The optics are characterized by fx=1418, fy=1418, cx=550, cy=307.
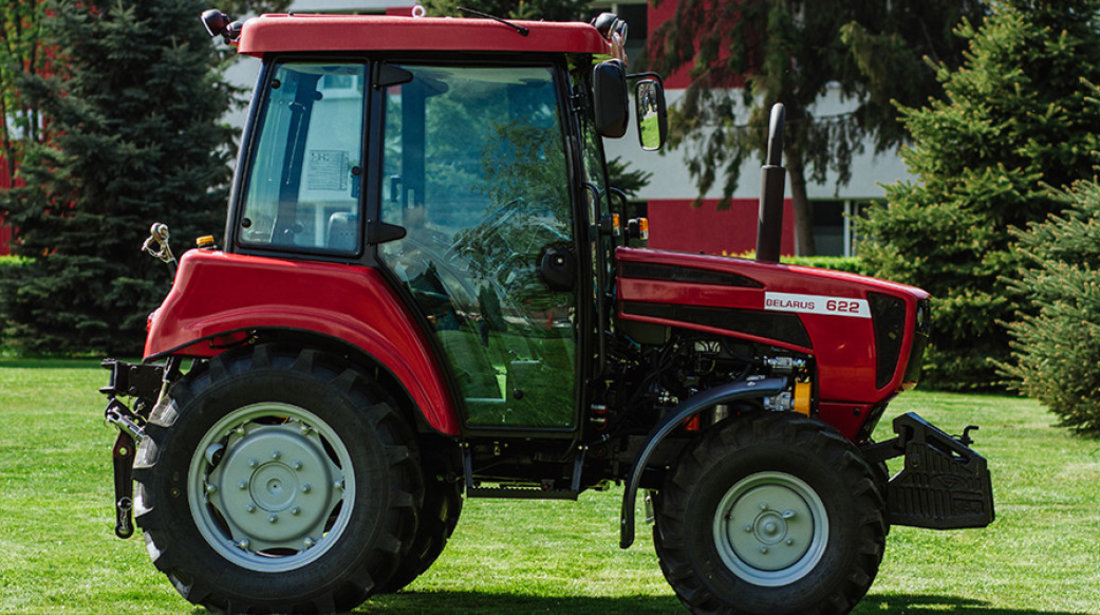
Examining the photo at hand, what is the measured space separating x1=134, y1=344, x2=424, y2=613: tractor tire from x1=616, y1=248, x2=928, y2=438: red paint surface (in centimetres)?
125

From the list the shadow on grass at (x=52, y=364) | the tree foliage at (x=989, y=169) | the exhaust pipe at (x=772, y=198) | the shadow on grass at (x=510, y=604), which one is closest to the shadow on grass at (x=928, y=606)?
the shadow on grass at (x=510, y=604)

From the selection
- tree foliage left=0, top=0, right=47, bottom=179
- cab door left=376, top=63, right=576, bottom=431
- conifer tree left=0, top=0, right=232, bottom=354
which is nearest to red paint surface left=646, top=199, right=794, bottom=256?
conifer tree left=0, top=0, right=232, bottom=354

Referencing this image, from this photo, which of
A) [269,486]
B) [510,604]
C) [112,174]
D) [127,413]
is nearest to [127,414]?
[127,413]

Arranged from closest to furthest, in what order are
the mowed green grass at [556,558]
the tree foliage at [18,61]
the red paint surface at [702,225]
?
the mowed green grass at [556,558] < the red paint surface at [702,225] < the tree foliage at [18,61]

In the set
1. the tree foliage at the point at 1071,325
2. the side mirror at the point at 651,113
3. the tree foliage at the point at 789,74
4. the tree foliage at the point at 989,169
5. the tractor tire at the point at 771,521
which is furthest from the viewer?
the tree foliage at the point at 789,74

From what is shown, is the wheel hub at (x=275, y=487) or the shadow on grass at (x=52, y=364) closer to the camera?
the wheel hub at (x=275, y=487)

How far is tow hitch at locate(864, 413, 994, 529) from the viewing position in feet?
19.7

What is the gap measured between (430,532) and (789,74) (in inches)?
853

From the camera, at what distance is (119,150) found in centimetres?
2419

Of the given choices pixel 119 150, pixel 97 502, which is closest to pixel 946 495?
pixel 97 502

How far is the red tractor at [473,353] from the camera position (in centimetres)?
566

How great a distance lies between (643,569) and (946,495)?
1.90 metres

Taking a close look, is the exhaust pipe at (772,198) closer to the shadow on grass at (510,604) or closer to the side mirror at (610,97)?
the side mirror at (610,97)

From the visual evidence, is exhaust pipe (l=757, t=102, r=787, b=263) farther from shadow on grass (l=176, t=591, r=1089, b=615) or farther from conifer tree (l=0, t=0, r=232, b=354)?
conifer tree (l=0, t=0, r=232, b=354)
